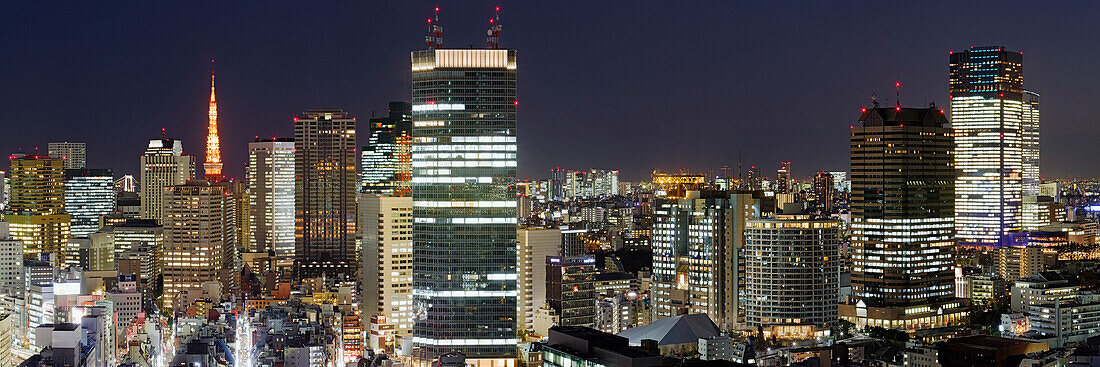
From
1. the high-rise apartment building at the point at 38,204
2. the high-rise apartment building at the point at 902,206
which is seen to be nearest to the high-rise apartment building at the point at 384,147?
the high-rise apartment building at the point at 38,204

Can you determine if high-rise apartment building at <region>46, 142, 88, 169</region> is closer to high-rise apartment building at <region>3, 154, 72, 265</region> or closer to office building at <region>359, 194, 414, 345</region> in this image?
high-rise apartment building at <region>3, 154, 72, 265</region>

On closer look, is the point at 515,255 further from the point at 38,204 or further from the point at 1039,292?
the point at 38,204

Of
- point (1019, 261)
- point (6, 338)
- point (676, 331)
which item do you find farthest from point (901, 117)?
point (6, 338)

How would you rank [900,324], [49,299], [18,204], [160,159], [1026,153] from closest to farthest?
1. [49,299]
2. [900,324]
3. [18,204]
4. [1026,153]
5. [160,159]

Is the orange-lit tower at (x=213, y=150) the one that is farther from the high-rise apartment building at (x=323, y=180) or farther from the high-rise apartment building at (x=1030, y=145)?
the high-rise apartment building at (x=1030, y=145)

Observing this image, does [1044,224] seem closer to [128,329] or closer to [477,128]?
[477,128]

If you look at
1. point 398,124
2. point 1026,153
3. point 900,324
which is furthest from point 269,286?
point 1026,153

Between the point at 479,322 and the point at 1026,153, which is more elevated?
the point at 1026,153
